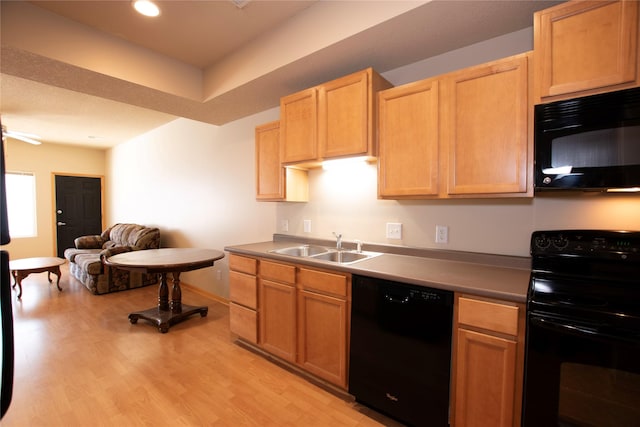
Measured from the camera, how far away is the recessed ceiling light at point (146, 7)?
78.1 inches

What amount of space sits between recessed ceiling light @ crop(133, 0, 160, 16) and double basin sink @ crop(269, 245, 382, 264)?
2012 mm

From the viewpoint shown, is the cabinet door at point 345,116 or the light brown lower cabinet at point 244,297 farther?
the light brown lower cabinet at point 244,297

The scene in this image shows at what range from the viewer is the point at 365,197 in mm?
2498

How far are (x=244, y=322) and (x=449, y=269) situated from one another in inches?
71.3

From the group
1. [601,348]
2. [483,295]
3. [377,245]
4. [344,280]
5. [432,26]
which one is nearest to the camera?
[601,348]

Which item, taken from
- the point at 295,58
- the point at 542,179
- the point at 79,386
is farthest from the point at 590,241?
the point at 79,386

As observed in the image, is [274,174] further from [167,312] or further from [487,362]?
[487,362]

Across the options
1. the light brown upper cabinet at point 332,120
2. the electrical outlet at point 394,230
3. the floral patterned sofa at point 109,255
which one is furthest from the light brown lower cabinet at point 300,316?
the floral patterned sofa at point 109,255

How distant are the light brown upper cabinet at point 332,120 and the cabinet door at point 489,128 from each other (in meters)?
0.51

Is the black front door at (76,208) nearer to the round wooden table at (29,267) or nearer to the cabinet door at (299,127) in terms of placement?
the round wooden table at (29,267)

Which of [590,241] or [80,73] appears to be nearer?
[590,241]

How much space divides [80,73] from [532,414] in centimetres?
380

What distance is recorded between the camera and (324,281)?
2.00 m

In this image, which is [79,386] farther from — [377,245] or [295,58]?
[295,58]
